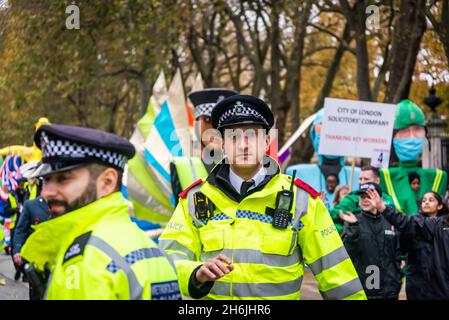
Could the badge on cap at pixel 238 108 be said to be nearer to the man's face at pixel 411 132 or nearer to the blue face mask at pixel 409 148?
the blue face mask at pixel 409 148

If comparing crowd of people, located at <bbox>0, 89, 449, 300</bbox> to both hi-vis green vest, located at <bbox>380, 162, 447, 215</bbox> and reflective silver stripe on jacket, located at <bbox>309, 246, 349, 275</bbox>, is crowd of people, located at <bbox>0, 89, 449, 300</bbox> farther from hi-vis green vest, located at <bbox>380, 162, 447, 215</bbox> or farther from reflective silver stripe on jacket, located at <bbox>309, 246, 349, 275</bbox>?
hi-vis green vest, located at <bbox>380, 162, 447, 215</bbox>

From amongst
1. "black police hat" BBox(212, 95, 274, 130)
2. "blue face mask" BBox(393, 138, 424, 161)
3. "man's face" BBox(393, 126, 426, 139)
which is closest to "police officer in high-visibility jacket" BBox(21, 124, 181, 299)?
"black police hat" BBox(212, 95, 274, 130)

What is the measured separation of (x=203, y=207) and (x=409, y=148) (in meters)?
5.47

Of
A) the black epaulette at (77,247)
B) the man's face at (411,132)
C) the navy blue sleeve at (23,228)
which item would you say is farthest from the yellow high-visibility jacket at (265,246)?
the navy blue sleeve at (23,228)

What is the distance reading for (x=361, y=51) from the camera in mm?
15266

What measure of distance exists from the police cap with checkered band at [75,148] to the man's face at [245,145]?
1.27m

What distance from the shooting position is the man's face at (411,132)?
9.61 meters

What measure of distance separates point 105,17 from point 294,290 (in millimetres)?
14376

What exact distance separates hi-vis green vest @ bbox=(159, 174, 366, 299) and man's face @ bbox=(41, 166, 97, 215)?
1.01m

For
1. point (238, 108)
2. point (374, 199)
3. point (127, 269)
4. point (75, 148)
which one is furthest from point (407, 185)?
point (127, 269)

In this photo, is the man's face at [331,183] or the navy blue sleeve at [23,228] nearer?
the navy blue sleeve at [23,228]

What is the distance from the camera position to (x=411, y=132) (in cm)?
970
